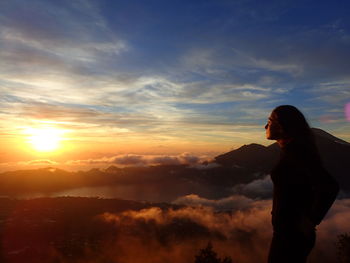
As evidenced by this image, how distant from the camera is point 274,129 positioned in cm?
427

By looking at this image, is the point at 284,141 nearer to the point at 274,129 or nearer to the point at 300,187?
the point at 274,129

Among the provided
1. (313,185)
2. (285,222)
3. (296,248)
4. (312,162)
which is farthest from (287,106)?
(296,248)

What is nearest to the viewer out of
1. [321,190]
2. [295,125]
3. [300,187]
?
[321,190]

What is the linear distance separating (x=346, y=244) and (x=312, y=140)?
189 feet

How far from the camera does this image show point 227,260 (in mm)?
75125

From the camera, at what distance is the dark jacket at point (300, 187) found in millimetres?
3533

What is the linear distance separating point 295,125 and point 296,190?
32.2 inches

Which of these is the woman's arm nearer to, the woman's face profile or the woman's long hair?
the woman's long hair

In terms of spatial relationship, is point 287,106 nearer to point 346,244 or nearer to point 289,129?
point 289,129

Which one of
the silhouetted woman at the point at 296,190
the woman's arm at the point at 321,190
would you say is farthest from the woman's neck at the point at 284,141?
the woman's arm at the point at 321,190

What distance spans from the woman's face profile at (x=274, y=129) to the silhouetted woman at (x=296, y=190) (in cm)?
1

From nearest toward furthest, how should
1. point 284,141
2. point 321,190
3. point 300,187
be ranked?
point 321,190, point 300,187, point 284,141

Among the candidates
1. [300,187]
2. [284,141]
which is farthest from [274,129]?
[300,187]

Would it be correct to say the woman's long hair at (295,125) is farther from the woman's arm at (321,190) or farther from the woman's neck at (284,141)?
the woman's arm at (321,190)
